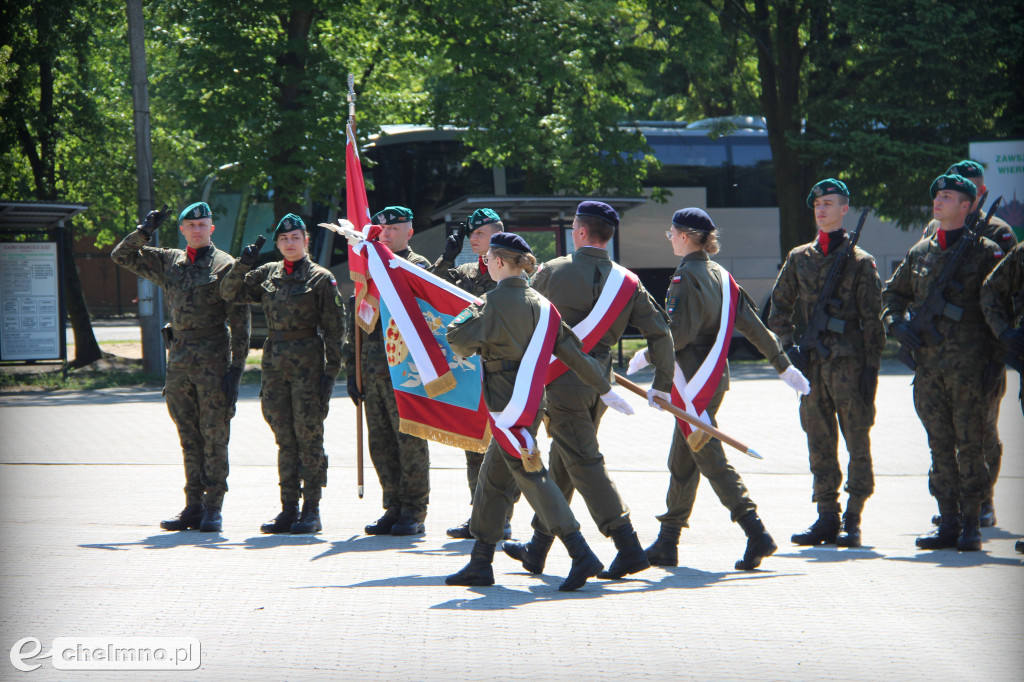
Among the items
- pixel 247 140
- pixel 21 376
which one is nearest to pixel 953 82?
pixel 247 140

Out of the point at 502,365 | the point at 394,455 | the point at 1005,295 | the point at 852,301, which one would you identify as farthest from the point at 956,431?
the point at 394,455

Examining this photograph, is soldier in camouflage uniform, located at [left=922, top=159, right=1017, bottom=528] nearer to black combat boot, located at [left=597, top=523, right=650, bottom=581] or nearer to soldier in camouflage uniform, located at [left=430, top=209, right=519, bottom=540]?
black combat boot, located at [left=597, top=523, right=650, bottom=581]

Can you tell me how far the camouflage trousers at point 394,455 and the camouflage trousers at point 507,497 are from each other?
147 cm

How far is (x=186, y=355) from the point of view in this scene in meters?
7.69

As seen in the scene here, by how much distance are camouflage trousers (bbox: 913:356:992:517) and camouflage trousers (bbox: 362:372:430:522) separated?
313 centimetres

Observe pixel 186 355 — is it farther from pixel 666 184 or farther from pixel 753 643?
pixel 666 184

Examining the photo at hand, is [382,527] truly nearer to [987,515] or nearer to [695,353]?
[695,353]

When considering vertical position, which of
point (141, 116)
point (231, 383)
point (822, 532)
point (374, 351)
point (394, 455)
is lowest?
point (822, 532)

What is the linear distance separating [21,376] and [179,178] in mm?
8351

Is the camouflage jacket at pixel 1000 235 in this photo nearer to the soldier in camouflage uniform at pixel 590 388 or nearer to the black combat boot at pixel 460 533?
the soldier in camouflage uniform at pixel 590 388

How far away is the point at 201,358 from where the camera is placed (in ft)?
25.2

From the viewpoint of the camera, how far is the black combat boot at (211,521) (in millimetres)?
7461

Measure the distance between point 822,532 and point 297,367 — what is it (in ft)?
11.5

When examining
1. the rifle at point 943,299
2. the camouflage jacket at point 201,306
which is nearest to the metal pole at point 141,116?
the camouflage jacket at point 201,306
